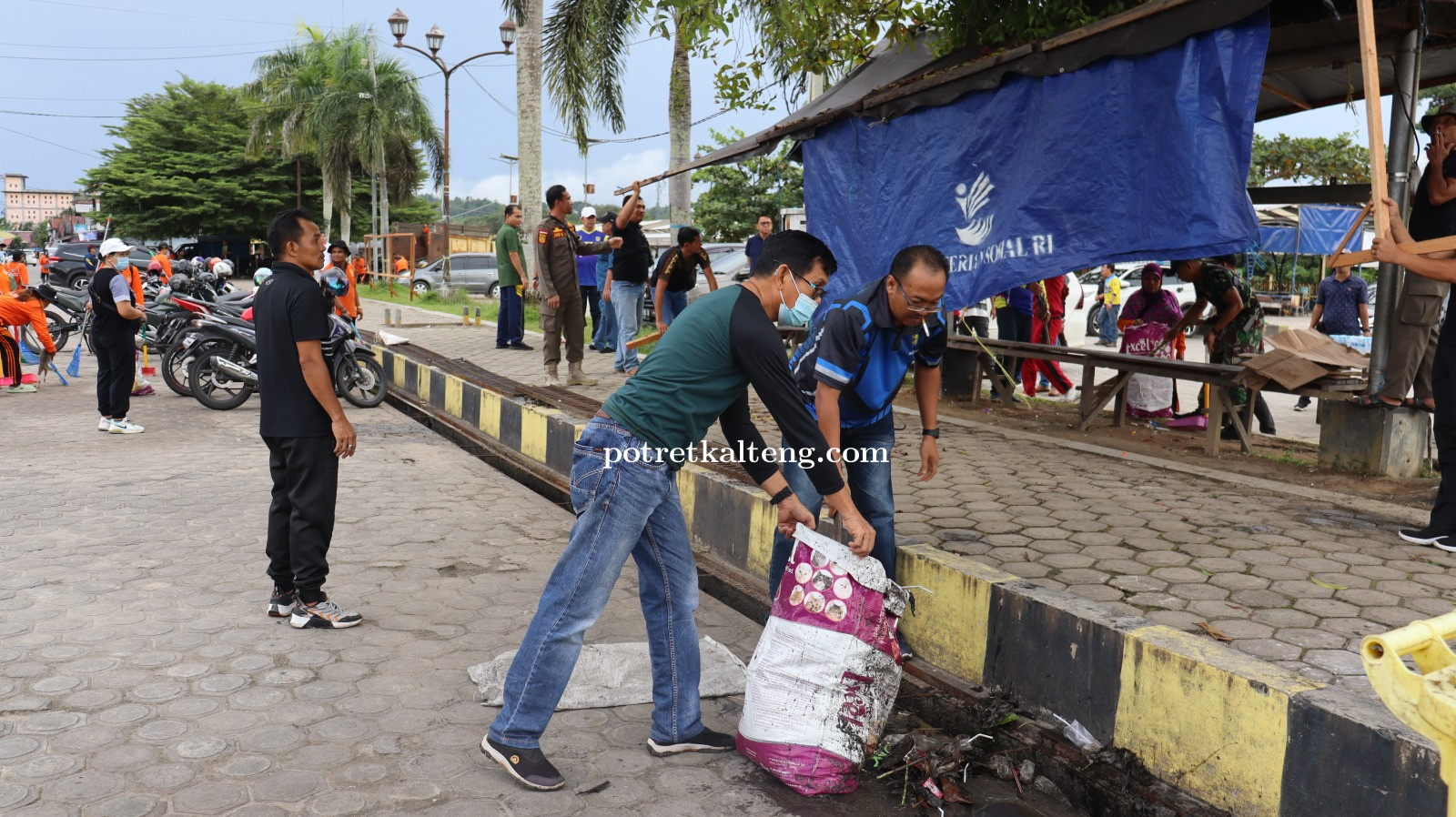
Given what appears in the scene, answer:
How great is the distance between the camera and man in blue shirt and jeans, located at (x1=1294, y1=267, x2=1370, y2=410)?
1098 cm

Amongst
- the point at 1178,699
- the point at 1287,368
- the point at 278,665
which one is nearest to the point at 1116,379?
the point at 1287,368

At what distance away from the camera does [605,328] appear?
536 inches

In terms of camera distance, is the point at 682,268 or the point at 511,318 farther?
the point at 511,318

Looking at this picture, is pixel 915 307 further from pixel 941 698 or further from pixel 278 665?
pixel 278 665

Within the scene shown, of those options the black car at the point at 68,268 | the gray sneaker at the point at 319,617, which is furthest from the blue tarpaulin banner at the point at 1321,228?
the black car at the point at 68,268

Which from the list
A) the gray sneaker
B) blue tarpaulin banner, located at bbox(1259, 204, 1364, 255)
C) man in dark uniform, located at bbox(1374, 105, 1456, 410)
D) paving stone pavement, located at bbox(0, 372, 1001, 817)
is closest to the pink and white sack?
paving stone pavement, located at bbox(0, 372, 1001, 817)

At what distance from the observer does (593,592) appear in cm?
317

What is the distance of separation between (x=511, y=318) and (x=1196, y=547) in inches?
415

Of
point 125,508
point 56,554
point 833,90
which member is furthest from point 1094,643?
point 833,90

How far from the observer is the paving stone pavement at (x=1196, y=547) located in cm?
412

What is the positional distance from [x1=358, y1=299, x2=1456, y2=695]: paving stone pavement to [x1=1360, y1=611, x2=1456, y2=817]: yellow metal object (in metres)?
1.87

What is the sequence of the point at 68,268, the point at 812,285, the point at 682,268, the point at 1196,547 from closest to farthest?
the point at 812,285, the point at 1196,547, the point at 682,268, the point at 68,268

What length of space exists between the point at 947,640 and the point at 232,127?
54.6 metres

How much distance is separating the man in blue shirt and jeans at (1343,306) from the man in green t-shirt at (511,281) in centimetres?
873
